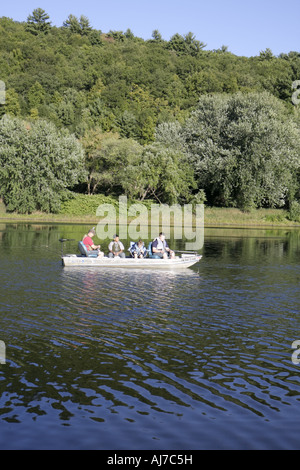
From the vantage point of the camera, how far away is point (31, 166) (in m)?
80.0

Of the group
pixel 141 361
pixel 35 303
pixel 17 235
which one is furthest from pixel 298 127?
pixel 141 361

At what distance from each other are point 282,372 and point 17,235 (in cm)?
4428

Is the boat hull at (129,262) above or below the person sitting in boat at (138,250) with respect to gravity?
below

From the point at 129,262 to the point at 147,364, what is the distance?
1984 cm

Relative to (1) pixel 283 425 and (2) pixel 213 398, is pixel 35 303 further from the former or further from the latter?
(1) pixel 283 425

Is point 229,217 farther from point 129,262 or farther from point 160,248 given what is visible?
point 129,262

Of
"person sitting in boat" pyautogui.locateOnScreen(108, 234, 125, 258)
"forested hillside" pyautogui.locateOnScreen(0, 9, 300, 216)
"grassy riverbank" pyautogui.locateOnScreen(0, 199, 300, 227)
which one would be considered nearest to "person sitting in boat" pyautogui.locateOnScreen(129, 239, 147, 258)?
"person sitting in boat" pyautogui.locateOnScreen(108, 234, 125, 258)

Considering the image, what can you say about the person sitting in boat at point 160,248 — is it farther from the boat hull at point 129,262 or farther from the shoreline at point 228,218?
the shoreline at point 228,218

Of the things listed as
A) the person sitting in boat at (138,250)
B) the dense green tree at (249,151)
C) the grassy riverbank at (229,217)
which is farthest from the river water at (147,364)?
the dense green tree at (249,151)

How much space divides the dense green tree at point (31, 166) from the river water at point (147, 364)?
2046 inches

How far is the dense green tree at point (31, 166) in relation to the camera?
79256mm

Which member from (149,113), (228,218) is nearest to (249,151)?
(228,218)

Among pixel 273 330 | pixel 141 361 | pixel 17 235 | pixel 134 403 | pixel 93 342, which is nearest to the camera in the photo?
pixel 134 403

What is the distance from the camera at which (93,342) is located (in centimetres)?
1652
